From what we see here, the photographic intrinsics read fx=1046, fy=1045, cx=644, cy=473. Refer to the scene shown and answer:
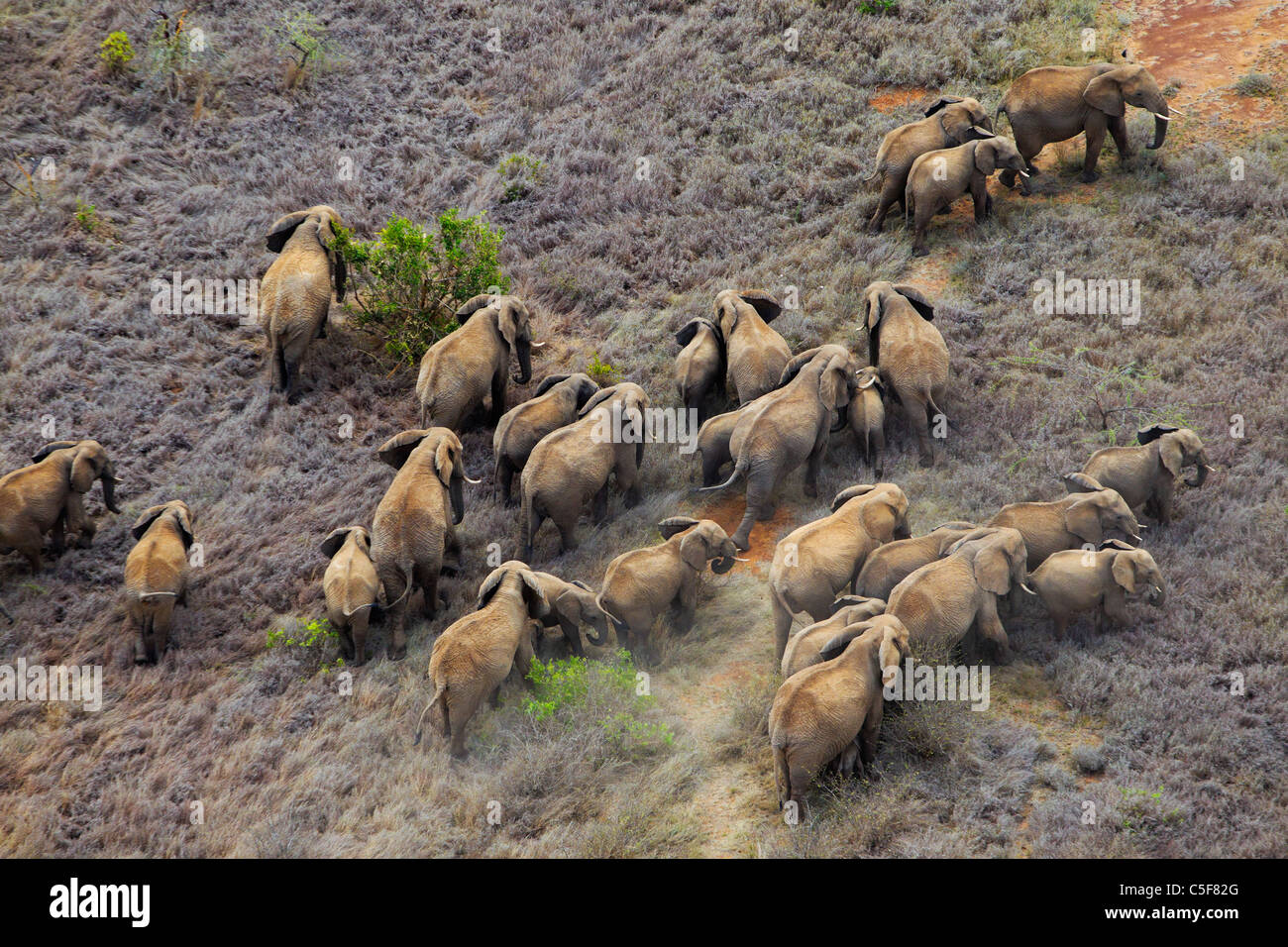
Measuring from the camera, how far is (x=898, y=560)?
9766 millimetres

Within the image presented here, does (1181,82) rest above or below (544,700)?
above

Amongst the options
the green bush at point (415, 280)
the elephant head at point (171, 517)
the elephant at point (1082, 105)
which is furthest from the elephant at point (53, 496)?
the elephant at point (1082, 105)

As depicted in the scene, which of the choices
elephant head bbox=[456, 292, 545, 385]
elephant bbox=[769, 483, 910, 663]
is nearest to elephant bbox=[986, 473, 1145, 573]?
elephant bbox=[769, 483, 910, 663]

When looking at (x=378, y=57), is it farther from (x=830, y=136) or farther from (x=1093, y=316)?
(x=1093, y=316)

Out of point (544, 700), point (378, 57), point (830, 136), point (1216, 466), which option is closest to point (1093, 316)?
point (1216, 466)

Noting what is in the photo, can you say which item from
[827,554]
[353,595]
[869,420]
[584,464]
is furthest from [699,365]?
[353,595]

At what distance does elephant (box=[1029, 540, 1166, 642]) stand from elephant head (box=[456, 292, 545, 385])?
23.9 ft

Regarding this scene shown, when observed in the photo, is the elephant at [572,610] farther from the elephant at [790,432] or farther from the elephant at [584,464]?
the elephant at [790,432]

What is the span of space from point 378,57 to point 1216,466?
18.1 metres

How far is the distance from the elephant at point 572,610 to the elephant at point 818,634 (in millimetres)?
2126

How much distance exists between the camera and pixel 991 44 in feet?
64.5

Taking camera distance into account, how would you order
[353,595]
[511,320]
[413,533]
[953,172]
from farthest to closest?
[953,172] < [511,320] < [413,533] < [353,595]

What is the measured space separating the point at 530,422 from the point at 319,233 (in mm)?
5191

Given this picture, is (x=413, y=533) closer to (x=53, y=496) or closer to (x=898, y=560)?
(x=53, y=496)
